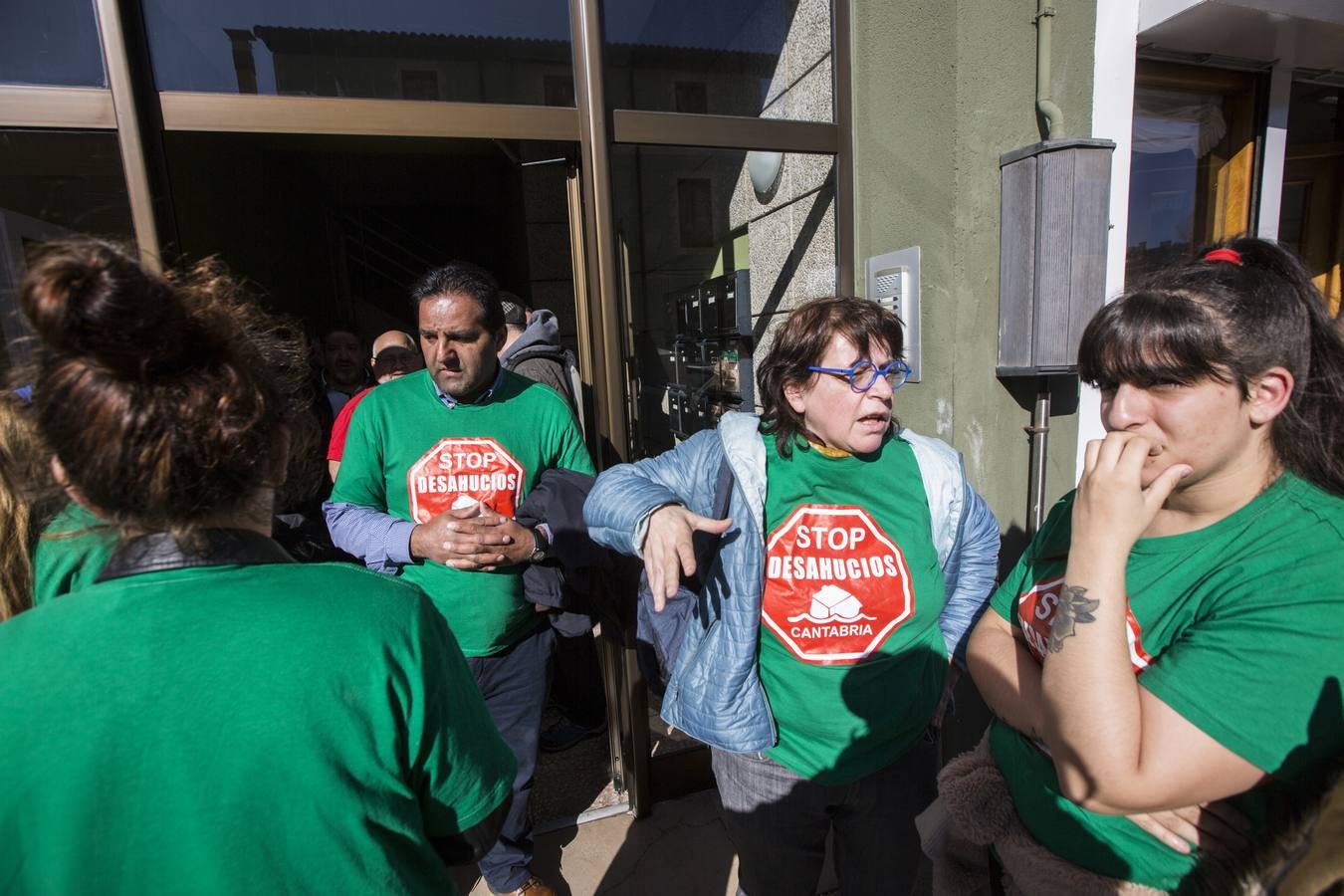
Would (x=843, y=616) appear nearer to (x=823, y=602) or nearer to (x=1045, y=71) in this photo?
(x=823, y=602)

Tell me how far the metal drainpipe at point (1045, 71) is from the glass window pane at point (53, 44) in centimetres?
324

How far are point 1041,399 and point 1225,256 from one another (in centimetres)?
167

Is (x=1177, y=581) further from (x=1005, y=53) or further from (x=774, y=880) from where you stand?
(x=1005, y=53)

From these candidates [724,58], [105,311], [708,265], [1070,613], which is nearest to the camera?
[105,311]

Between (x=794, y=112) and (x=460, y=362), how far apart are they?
1.97 meters

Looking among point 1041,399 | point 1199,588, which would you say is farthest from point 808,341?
point 1041,399

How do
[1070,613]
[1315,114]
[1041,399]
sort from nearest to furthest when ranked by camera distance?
1. [1070,613]
2. [1041,399]
3. [1315,114]

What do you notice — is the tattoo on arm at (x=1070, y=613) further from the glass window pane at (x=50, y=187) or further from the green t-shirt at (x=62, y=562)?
the glass window pane at (x=50, y=187)

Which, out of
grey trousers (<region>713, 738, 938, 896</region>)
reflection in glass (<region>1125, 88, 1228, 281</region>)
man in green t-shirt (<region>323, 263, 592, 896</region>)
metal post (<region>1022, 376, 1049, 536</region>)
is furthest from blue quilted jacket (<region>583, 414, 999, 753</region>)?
reflection in glass (<region>1125, 88, 1228, 281</region>)

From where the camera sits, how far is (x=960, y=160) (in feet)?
8.32

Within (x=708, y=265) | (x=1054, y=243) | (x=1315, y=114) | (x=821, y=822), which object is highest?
(x=1315, y=114)

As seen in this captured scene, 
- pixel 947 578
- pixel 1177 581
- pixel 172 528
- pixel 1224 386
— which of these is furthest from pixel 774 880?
pixel 172 528

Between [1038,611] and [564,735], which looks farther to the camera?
[564,735]

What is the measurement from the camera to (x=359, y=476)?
2055 mm
